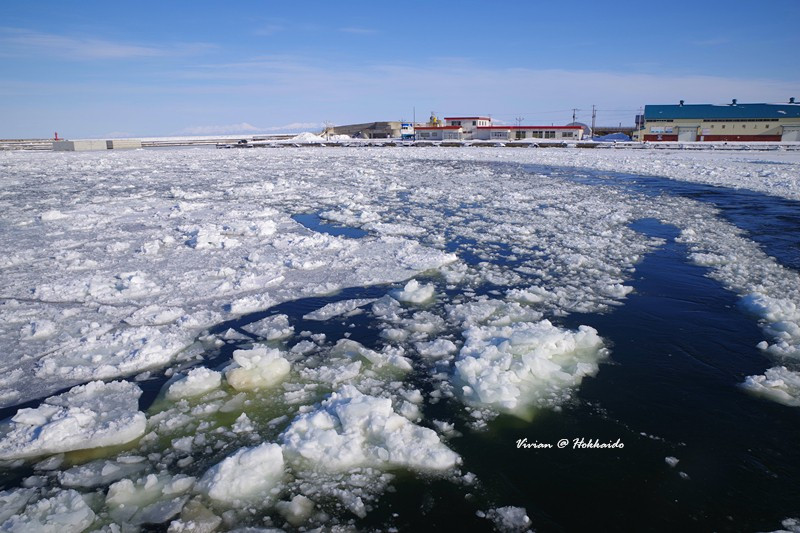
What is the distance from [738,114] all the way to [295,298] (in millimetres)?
76028

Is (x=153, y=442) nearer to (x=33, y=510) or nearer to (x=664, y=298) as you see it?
(x=33, y=510)

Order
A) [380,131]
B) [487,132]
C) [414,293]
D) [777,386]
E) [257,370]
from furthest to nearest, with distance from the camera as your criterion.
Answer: [380,131]
[487,132]
[414,293]
[257,370]
[777,386]

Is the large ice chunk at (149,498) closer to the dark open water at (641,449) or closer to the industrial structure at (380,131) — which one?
the dark open water at (641,449)

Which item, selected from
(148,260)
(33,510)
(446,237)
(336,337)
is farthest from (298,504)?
(446,237)

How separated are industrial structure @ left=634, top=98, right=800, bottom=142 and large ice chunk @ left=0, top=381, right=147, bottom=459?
2800 inches

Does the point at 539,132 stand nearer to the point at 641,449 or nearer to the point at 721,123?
the point at 721,123

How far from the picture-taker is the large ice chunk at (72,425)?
10.6 ft

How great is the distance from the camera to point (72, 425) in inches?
132

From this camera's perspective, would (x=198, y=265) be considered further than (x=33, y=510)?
Yes

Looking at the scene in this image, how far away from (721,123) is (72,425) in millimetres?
76989

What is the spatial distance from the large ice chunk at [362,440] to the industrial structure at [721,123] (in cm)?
7033

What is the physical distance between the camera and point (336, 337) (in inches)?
195

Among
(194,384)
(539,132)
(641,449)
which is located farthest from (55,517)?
(539,132)

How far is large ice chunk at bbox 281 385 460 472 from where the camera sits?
3.07 meters
